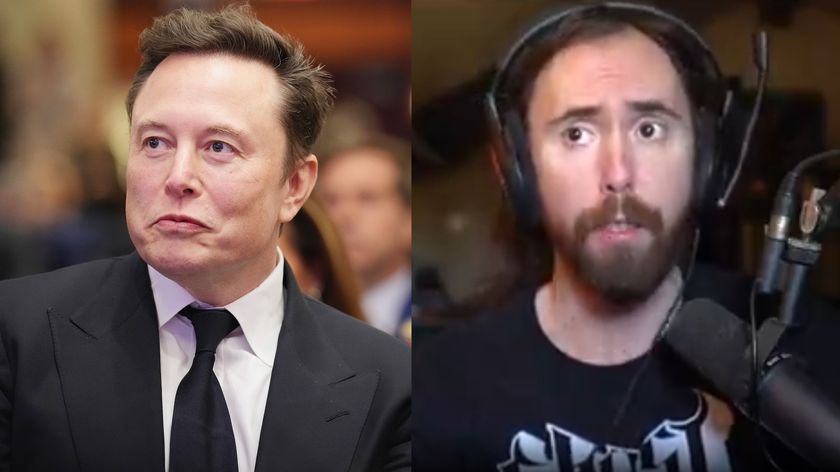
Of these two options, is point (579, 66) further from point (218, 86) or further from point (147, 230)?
point (147, 230)

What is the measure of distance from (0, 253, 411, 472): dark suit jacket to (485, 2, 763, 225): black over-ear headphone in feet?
1.45

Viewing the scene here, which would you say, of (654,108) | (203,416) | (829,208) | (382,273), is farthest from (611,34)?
(203,416)

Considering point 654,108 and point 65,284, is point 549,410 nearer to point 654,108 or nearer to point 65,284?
point 654,108

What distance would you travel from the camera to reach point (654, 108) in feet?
6.43

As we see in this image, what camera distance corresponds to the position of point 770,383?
76.7 inches

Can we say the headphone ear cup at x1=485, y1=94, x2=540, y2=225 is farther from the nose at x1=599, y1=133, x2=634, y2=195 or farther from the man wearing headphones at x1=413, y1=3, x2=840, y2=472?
the nose at x1=599, y1=133, x2=634, y2=195

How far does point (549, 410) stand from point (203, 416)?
719 mm

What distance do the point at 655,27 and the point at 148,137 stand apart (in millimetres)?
1059

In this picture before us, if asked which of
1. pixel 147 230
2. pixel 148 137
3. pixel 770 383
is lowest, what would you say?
pixel 770 383

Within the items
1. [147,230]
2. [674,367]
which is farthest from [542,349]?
[147,230]

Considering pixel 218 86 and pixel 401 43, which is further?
pixel 401 43

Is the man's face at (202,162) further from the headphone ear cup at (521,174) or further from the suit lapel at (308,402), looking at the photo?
the headphone ear cup at (521,174)

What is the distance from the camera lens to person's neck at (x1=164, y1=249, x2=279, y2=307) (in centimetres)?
186

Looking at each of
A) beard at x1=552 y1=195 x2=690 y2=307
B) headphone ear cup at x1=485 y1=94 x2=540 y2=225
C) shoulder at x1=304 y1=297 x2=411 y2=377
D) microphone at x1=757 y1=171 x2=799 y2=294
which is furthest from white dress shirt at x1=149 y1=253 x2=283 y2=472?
microphone at x1=757 y1=171 x2=799 y2=294
